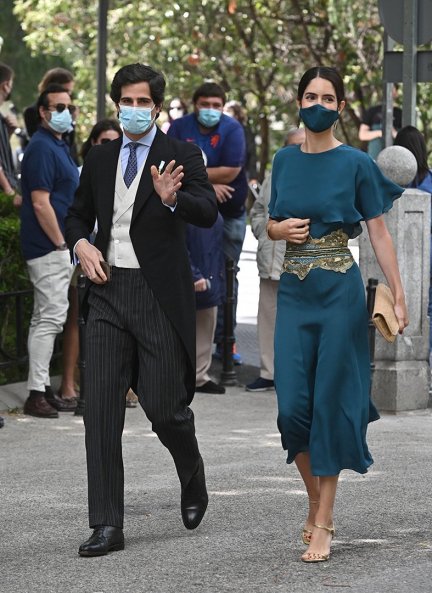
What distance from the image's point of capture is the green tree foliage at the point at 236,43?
2848cm

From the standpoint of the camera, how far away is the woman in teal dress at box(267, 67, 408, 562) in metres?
6.77

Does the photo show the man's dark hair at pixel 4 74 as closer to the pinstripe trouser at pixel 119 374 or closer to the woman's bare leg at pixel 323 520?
the pinstripe trouser at pixel 119 374

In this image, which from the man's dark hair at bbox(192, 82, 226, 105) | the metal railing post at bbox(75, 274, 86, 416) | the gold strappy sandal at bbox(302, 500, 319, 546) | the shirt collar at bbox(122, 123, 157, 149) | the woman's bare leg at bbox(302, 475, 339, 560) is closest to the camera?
the woman's bare leg at bbox(302, 475, 339, 560)

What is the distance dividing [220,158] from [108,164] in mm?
5688

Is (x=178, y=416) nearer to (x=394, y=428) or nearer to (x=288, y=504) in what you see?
(x=288, y=504)

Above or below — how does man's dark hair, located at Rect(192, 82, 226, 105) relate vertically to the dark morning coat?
above

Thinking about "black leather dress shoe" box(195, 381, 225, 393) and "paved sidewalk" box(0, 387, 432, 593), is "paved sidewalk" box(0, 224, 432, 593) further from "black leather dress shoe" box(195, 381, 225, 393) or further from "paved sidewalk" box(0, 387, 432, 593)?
"black leather dress shoe" box(195, 381, 225, 393)

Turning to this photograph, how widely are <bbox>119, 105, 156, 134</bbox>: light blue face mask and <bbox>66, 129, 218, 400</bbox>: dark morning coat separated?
140 millimetres

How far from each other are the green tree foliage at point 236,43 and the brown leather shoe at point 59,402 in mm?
16145

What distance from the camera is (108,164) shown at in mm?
7113

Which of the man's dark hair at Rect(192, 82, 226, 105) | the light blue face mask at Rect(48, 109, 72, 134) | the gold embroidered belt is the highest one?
the man's dark hair at Rect(192, 82, 226, 105)

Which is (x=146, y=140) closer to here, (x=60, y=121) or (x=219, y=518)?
(x=219, y=518)


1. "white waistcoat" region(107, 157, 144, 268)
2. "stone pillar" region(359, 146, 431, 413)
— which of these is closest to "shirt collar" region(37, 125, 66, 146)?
"stone pillar" region(359, 146, 431, 413)

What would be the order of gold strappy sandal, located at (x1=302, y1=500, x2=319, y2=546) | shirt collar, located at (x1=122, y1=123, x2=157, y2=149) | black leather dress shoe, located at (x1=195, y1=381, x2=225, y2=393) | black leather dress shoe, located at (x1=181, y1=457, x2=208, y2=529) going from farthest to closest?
black leather dress shoe, located at (x1=195, y1=381, x2=225, y2=393), black leather dress shoe, located at (x1=181, y1=457, x2=208, y2=529), shirt collar, located at (x1=122, y1=123, x2=157, y2=149), gold strappy sandal, located at (x1=302, y1=500, x2=319, y2=546)
